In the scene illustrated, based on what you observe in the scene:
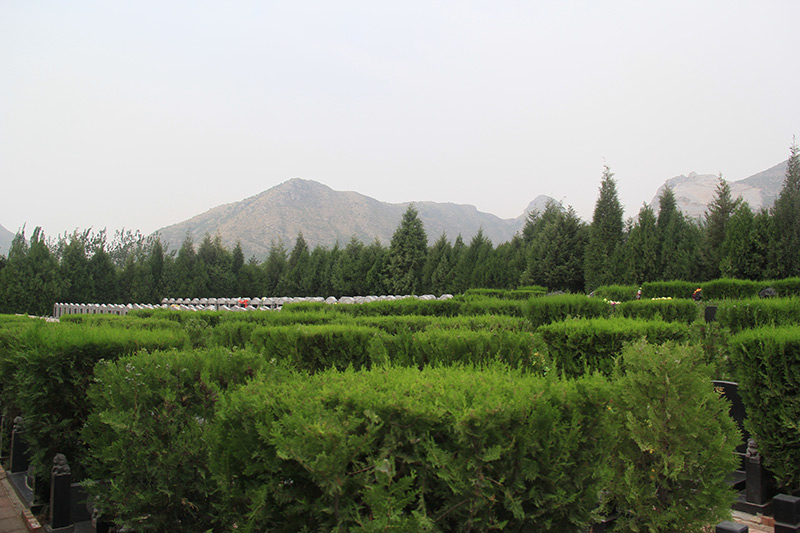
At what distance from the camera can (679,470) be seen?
3.26 metres

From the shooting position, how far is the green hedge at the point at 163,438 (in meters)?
3.39

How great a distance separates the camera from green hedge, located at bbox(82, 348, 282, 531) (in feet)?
11.1

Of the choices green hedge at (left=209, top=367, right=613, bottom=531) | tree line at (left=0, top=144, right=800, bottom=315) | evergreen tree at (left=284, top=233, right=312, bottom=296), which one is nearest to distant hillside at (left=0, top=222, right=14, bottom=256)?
tree line at (left=0, top=144, right=800, bottom=315)

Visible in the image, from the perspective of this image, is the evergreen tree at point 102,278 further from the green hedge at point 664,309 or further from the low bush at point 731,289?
the low bush at point 731,289

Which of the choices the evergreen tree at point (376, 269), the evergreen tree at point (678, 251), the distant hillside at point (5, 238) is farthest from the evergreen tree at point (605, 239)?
the distant hillside at point (5, 238)

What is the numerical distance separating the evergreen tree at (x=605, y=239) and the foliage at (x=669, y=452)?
24053 millimetres

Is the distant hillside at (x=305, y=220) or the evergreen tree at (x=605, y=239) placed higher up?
the distant hillside at (x=305, y=220)

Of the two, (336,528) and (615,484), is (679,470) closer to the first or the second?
(615,484)

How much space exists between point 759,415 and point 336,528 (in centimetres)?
458

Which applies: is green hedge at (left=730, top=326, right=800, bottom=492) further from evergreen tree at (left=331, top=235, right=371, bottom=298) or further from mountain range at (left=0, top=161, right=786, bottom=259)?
mountain range at (left=0, top=161, right=786, bottom=259)

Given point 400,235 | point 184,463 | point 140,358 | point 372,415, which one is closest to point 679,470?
point 372,415

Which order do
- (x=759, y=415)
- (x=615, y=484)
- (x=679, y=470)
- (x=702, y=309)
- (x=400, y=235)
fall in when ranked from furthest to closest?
(x=400, y=235)
(x=702, y=309)
(x=759, y=415)
(x=615, y=484)
(x=679, y=470)

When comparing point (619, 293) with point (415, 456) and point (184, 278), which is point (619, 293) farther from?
point (184, 278)

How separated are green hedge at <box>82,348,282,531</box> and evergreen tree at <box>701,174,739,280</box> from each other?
24694mm
